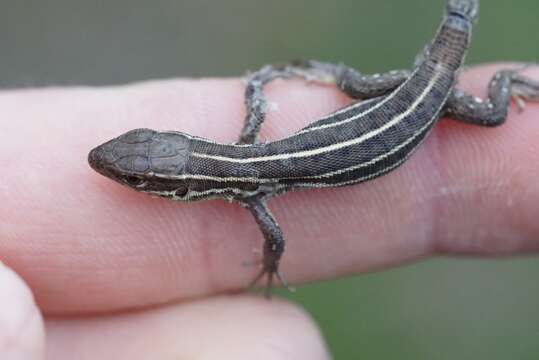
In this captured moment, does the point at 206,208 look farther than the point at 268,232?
Yes

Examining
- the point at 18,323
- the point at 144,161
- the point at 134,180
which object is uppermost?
the point at 144,161

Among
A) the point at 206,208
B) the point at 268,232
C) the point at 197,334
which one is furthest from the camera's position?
the point at 206,208

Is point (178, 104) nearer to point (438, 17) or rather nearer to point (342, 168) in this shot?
point (342, 168)

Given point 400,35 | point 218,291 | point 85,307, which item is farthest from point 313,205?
point 400,35

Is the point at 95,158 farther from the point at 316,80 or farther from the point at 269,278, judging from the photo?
the point at 316,80

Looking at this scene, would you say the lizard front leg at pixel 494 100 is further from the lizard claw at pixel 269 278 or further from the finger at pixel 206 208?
the lizard claw at pixel 269 278

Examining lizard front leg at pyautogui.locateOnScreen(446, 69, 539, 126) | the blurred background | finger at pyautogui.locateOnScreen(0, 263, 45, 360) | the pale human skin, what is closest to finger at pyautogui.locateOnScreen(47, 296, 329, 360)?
the pale human skin

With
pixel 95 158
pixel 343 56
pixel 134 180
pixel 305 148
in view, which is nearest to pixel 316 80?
pixel 305 148
